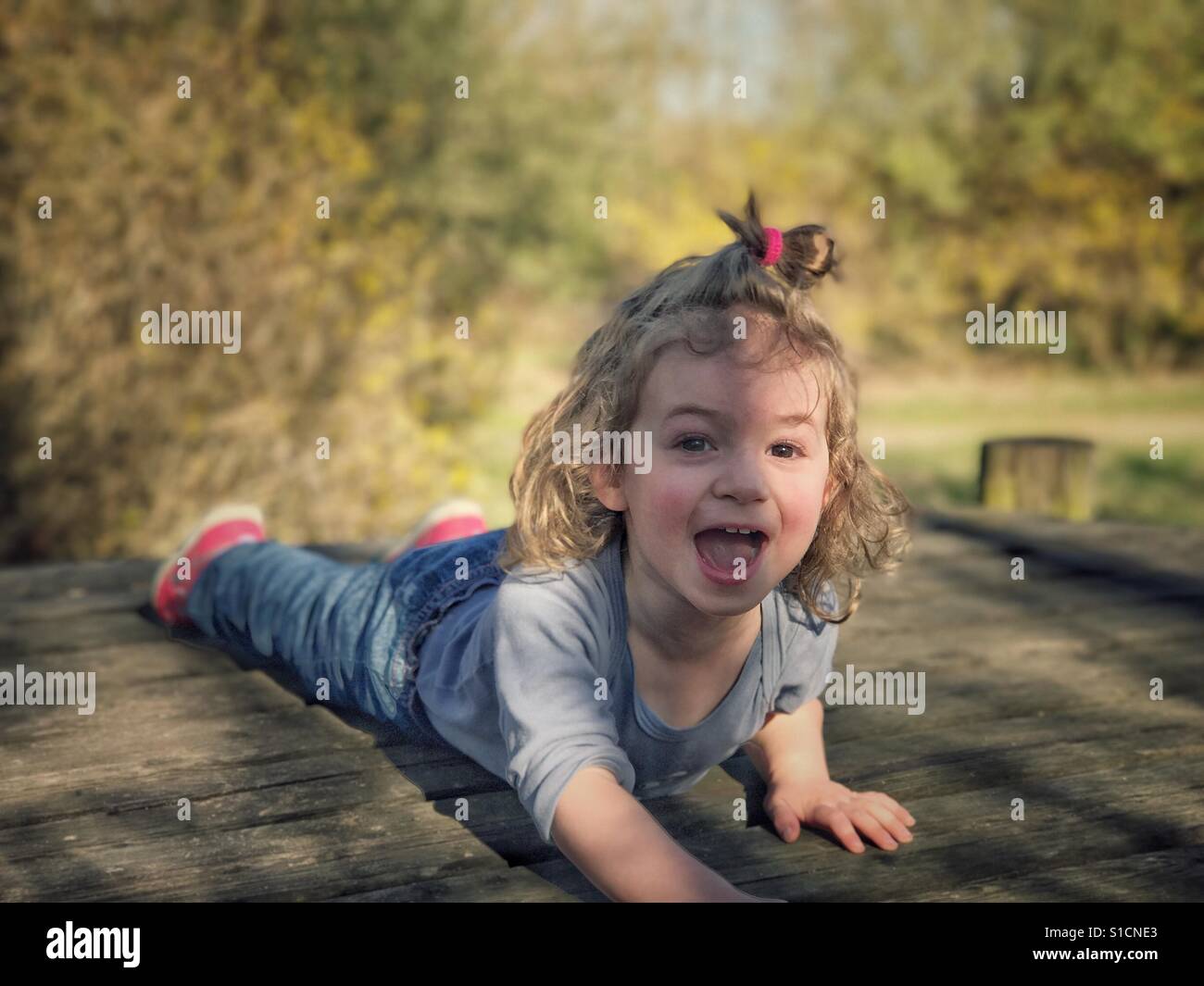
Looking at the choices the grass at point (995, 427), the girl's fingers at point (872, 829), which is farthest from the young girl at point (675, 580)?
the grass at point (995, 427)

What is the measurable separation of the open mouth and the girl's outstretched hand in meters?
0.45

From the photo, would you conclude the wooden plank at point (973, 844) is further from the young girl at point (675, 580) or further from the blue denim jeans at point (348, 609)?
the blue denim jeans at point (348, 609)

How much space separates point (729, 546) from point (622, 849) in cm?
46

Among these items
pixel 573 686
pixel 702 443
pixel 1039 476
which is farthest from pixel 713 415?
pixel 1039 476

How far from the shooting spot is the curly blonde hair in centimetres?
188

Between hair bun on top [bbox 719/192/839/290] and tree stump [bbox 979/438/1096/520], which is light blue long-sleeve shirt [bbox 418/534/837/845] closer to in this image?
hair bun on top [bbox 719/192/839/290]

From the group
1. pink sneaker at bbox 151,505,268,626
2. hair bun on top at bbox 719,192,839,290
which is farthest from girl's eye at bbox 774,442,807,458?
pink sneaker at bbox 151,505,268,626

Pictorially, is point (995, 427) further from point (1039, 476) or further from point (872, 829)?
point (872, 829)

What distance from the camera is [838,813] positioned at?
199cm

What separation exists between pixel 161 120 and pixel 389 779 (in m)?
4.12

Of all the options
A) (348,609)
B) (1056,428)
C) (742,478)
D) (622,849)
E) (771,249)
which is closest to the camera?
(622,849)

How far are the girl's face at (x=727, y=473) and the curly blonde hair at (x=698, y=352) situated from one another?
4 centimetres

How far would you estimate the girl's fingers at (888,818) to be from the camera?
1.97 m

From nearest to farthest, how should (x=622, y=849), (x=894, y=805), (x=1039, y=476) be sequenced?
1. (x=622, y=849)
2. (x=894, y=805)
3. (x=1039, y=476)
